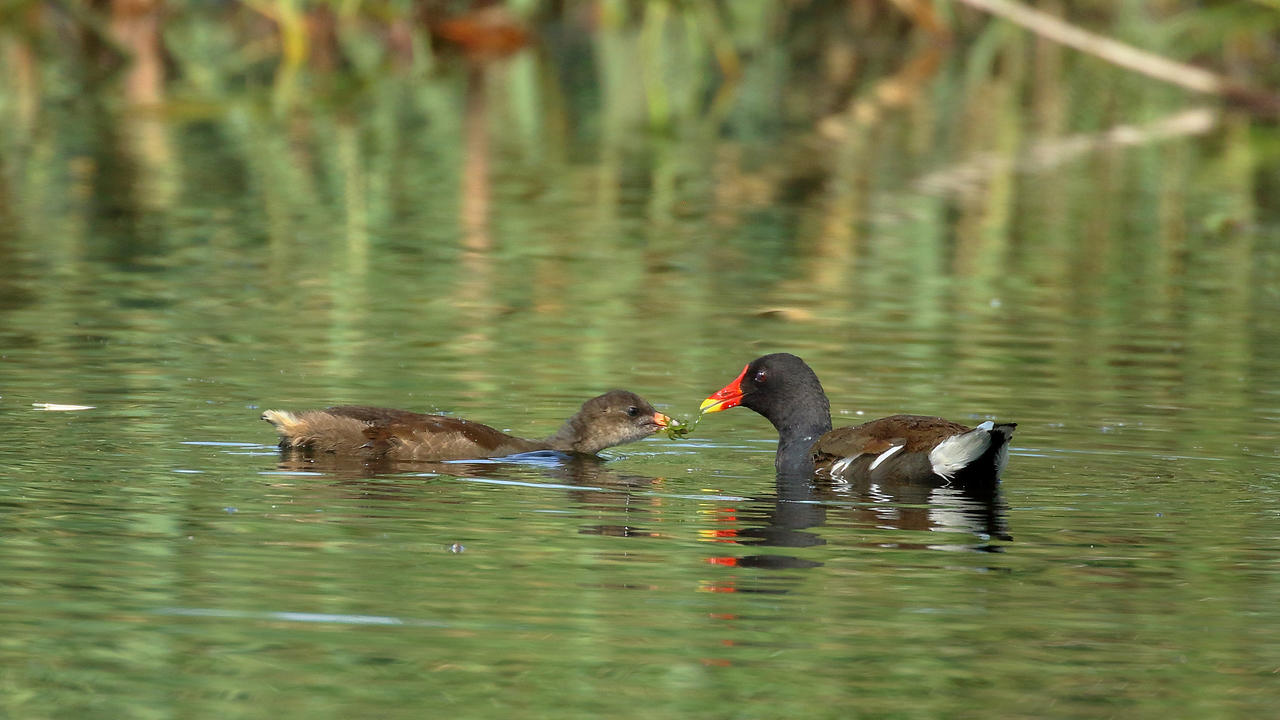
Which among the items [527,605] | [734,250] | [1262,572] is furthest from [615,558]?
[734,250]

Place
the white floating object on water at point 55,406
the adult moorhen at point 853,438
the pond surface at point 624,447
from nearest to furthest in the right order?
the pond surface at point 624,447 → the adult moorhen at point 853,438 → the white floating object on water at point 55,406

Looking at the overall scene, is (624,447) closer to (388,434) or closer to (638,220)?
(388,434)

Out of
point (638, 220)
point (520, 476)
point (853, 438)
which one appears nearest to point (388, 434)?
point (520, 476)

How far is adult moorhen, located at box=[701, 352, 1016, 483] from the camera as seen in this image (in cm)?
984

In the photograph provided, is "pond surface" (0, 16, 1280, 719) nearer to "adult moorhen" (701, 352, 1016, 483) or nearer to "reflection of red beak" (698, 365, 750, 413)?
"adult moorhen" (701, 352, 1016, 483)

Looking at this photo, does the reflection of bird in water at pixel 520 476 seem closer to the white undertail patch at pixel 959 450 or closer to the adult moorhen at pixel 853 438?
the adult moorhen at pixel 853 438

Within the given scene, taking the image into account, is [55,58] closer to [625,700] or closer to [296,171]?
[296,171]

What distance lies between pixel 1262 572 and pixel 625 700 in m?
2.90

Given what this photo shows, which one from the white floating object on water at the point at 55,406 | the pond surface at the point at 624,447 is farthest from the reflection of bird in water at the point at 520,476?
the white floating object on water at the point at 55,406

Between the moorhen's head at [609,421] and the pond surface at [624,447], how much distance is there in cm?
22

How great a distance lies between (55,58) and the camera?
39.2 metres

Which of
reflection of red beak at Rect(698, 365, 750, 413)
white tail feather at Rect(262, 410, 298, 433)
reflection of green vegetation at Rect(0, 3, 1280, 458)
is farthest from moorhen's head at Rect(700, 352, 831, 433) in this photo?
white tail feather at Rect(262, 410, 298, 433)

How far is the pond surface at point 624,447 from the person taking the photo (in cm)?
694

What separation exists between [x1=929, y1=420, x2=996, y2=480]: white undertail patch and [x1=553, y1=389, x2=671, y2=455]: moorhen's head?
1613mm
